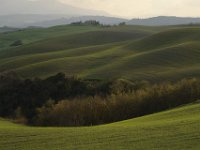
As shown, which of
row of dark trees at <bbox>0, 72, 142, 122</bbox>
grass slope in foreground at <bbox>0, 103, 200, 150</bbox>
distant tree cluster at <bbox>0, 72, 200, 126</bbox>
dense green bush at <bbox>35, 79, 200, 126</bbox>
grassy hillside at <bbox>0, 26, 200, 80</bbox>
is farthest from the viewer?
grassy hillside at <bbox>0, 26, 200, 80</bbox>

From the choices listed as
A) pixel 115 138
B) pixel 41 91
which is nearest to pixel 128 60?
pixel 41 91

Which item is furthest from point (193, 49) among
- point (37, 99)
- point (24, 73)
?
point (37, 99)

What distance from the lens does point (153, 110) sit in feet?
160

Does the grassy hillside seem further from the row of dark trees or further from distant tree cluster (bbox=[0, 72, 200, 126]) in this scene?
distant tree cluster (bbox=[0, 72, 200, 126])

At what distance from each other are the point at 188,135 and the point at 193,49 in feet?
231

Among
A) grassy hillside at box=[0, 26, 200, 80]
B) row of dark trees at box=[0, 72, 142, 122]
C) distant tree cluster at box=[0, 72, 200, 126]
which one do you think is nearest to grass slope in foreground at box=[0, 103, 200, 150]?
distant tree cluster at box=[0, 72, 200, 126]

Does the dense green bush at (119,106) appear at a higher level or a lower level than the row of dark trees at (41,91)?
higher

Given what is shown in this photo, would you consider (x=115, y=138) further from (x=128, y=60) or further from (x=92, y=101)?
(x=128, y=60)

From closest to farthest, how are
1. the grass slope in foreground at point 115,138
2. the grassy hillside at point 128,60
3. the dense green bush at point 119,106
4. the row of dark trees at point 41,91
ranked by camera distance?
the grass slope in foreground at point 115,138 < the dense green bush at point 119,106 < the row of dark trees at point 41,91 < the grassy hillside at point 128,60

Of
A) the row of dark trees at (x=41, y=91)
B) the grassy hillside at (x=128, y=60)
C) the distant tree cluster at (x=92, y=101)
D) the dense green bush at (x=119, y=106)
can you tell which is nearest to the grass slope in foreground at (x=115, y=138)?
the distant tree cluster at (x=92, y=101)

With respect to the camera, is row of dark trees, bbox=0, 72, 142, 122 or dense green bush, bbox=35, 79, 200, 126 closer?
dense green bush, bbox=35, 79, 200, 126

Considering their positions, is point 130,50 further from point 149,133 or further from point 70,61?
point 149,133

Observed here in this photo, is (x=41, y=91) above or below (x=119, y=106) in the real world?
below

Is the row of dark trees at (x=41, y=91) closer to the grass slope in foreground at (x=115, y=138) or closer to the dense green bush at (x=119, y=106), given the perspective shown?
the dense green bush at (x=119, y=106)
